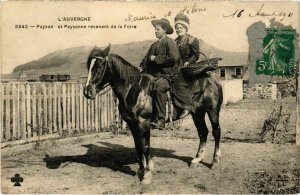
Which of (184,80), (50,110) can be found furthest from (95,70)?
(50,110)

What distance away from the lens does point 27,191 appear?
6.34 m

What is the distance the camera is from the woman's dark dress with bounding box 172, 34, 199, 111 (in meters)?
6.56

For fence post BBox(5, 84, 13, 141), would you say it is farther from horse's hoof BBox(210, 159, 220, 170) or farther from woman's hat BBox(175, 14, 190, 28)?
horse's hoof BBox(210, 159, 220, 170)

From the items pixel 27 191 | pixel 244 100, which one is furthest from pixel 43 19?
pixel 244 100

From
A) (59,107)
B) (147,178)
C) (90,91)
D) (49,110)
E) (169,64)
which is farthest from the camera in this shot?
(59,107)

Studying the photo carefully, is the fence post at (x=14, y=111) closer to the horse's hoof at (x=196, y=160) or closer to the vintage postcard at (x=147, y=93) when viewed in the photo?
the vintage postcard at (x=147, y=93)

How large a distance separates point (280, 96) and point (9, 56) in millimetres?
5750

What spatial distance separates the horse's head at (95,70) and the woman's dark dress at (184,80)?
1.36 metres

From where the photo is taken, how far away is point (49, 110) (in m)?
8.48

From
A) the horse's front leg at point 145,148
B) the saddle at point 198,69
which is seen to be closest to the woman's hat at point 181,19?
the saddle at point 198,69

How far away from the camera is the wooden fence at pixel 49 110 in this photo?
7711 mm

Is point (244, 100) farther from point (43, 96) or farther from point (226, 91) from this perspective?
point (43, 96)

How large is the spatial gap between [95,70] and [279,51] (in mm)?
3899

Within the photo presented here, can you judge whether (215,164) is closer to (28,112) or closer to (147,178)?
(147,178)
